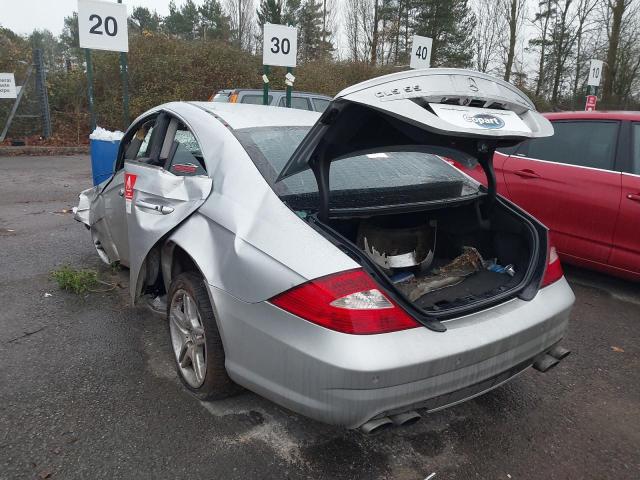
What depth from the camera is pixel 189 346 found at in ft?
8.89

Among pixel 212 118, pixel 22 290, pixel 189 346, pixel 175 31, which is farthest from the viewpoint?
pixel 175 31

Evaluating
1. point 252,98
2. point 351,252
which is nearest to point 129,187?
point 351,252

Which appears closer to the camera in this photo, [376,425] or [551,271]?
[376,425]

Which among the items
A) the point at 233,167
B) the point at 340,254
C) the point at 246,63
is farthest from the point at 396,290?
the point at 246,63

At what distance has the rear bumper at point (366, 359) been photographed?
74.0 inches

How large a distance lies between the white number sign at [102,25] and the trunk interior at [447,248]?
8354 mm

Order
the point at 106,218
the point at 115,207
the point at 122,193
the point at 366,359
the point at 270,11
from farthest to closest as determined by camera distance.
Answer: the point at 270,11, the point at 106,218, the point at 115,207, the point at 122,193, the point at 366,359

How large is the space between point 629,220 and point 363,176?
2551 millimetres

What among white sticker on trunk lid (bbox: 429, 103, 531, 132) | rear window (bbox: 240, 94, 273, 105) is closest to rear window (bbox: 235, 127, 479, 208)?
white sticker on trunk lid (bbox: 429, 103, 531, 132)

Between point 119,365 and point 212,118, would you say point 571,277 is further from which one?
point 119,365

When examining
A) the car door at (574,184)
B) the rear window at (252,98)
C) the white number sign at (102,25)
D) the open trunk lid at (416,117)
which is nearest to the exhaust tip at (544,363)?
the open trunk lid at (416,117)

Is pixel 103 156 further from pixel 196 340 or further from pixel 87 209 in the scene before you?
pixel 196 340

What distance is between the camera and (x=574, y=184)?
14.6ft

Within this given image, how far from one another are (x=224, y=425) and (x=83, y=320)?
5.57 feet
